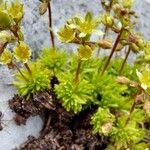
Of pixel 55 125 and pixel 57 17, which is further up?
pixel 57 17

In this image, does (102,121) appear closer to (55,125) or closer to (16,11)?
(55,125)

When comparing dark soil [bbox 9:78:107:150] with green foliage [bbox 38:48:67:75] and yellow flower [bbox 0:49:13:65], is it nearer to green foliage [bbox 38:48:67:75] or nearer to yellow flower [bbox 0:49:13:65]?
green foliage [bbox 38:48:67:75]

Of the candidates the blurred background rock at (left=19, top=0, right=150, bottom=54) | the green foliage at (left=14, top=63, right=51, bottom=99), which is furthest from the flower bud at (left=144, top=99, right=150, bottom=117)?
the blurred background rock at (left=19, top=0, right=150, bottom=54)

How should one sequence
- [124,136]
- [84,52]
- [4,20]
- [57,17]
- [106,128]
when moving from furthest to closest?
[57,17] < [124,136] < [106,128] < [84,52] < [4,20]

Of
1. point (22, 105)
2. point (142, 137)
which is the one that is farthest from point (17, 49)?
point (142, 137)

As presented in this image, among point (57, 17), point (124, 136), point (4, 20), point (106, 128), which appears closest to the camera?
point (4, 20)

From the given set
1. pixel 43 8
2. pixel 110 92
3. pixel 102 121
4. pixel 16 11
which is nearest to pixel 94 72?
pixel 110 92

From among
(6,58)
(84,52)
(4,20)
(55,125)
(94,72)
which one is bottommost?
(55,125)
